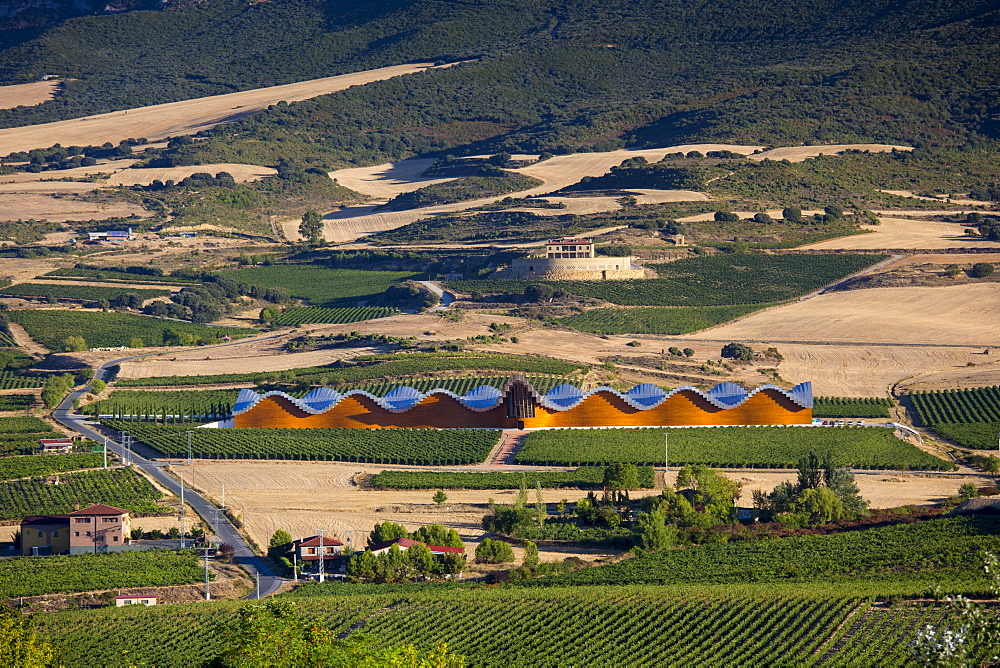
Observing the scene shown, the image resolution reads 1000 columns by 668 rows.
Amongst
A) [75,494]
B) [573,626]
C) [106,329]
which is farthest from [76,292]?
[573,626]

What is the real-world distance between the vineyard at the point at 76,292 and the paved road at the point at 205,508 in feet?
139

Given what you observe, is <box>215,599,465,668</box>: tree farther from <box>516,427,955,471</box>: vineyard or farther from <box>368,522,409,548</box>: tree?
<box>516,427,955,471</box>: vineyard

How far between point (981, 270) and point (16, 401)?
80059mm

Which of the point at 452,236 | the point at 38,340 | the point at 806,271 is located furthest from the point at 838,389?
the point at 452,236

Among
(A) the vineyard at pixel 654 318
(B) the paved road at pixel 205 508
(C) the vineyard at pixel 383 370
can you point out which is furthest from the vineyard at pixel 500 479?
(A) the vineyard at pixel 654 318

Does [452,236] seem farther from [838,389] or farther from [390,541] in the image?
[390,541]

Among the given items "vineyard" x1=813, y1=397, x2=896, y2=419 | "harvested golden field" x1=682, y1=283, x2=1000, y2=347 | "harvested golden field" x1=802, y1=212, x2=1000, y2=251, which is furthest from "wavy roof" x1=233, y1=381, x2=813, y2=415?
"harvested golden field" x1=802, y1=212, x2=1000, y2=251

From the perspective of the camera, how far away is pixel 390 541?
199ft

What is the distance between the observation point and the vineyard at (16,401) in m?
94.1

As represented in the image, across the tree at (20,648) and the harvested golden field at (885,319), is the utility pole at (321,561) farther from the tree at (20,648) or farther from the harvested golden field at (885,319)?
the harvested golden field at (885,319)

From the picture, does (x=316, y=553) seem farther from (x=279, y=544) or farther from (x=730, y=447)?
(x=730, y=447)

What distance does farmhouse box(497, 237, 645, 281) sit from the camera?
133625 mm

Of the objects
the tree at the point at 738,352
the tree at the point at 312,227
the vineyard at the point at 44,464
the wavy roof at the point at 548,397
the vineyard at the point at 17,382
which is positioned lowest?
the vineyard at the point at 44,464

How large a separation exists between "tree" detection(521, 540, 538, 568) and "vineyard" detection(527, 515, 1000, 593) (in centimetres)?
204
